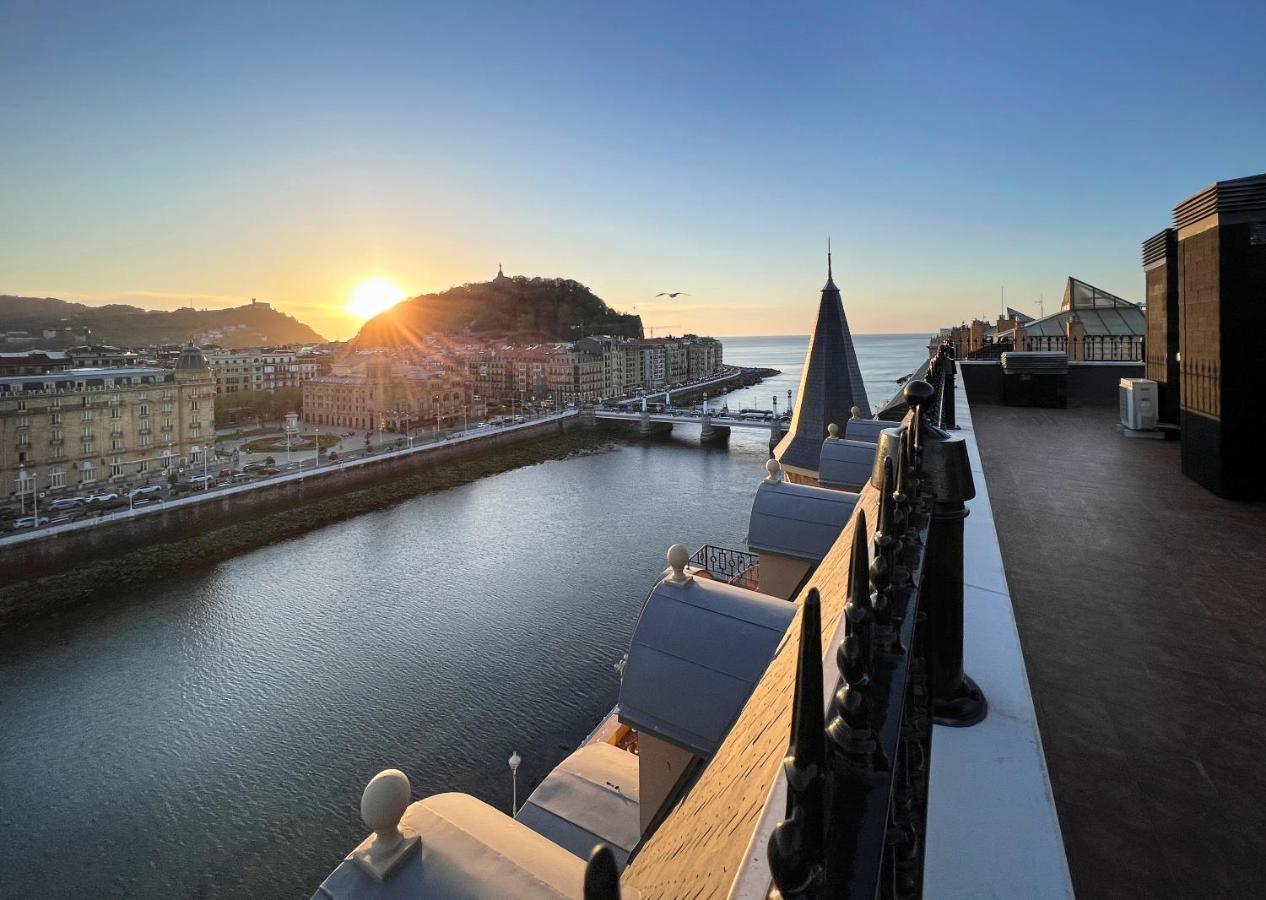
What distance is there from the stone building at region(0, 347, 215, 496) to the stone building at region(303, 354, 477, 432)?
1372 centimetres

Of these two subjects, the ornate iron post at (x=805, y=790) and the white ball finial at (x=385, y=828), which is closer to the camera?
the ornate iron post at (x=805, y=790)

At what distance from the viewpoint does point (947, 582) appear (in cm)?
198

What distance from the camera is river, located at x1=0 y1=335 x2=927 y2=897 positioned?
10828 mm

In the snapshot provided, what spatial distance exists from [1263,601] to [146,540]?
106 feet

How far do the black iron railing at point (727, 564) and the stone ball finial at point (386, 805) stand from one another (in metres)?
9.70

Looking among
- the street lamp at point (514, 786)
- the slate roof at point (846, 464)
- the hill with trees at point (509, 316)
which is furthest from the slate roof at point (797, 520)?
the hill with trees at point (509, 316)

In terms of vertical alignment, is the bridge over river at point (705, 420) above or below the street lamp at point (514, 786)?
above

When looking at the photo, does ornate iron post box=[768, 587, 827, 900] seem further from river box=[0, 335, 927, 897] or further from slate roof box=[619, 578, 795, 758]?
river box=[0, 335, 927, 897]

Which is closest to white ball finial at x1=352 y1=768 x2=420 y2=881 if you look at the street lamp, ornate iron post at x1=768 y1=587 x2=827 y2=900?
ornate iron post at x1=768 y1=587 x2=827 y2=900

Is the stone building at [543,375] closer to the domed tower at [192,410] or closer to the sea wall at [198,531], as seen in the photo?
the sea wall at [198,531]

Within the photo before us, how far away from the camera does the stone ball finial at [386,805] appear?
6.72 feet

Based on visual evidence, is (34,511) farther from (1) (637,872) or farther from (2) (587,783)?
(1) (637,872)

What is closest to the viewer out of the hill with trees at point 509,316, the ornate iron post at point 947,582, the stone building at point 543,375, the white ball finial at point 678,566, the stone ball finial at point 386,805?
the ornate iron post at point 947,582

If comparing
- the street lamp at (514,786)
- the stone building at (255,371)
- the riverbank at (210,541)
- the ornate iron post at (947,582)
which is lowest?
the street lamp at (514,786)
